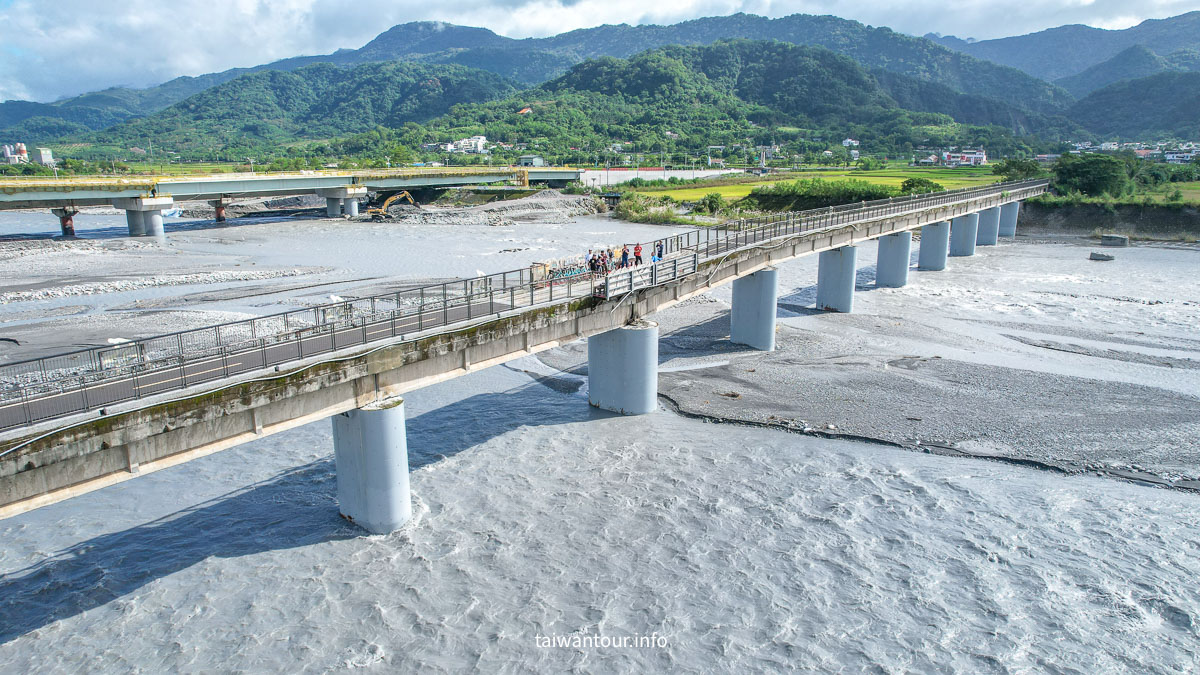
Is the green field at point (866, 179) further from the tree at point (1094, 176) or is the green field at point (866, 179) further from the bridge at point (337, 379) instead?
the bridge at point (337, 379)

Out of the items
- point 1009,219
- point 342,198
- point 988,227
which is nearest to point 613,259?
point 988,227

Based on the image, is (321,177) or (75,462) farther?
(321,177)

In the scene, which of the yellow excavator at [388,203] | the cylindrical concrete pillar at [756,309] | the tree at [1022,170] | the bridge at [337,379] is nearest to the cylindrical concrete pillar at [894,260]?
the cylindrical concrete pillar at [756,309]

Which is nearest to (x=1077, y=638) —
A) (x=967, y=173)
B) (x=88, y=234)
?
(x=88, y=234)

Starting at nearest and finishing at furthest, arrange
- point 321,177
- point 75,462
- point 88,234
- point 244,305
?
point 75,462 < point 244,305 < point 88,234 < point 321,177

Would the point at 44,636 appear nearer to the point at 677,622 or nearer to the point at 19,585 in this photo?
the point at 19,585

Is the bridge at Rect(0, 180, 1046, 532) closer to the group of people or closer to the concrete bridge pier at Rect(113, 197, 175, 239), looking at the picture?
the group of people
